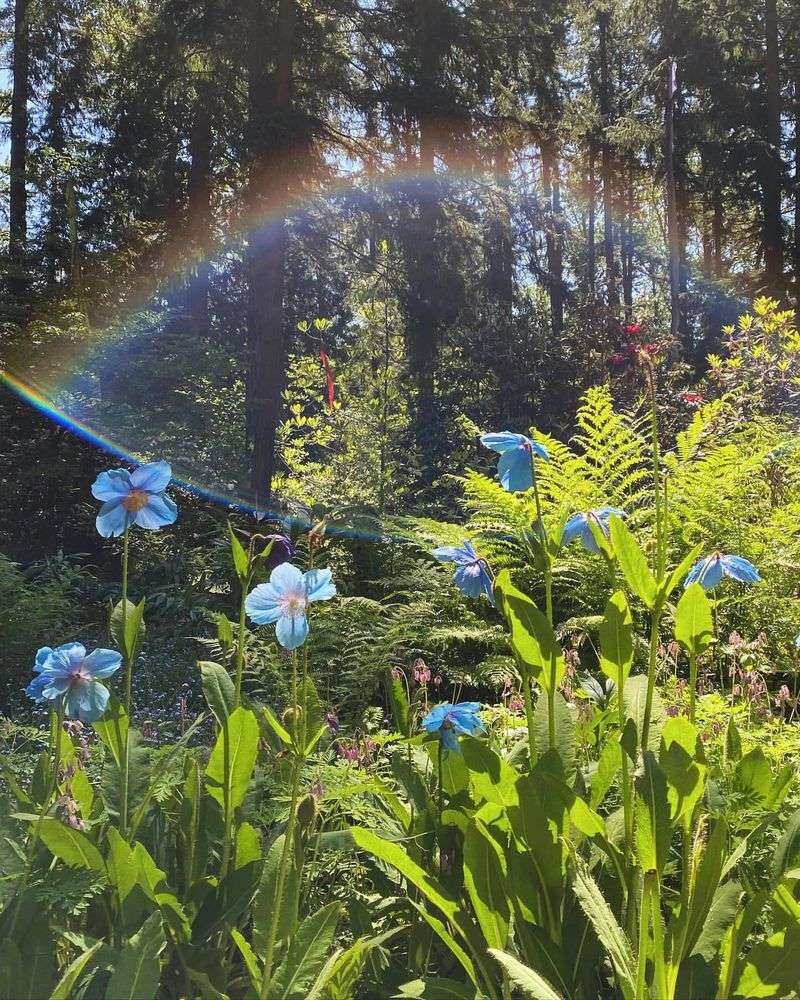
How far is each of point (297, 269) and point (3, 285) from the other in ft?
11.9

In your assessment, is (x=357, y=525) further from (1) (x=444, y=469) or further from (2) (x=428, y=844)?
(2) (x=428, y=844)

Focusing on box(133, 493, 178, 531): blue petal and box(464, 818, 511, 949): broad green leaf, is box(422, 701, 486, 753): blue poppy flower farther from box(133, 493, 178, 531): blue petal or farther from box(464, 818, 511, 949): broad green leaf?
box(133, 493, 178, 531): blue petal

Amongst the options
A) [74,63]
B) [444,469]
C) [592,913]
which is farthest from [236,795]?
[74,63]

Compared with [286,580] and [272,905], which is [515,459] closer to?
[286,580]

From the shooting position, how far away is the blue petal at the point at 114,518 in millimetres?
1254

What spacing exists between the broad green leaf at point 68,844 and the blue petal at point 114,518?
1.33 ft

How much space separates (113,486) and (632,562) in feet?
2.45

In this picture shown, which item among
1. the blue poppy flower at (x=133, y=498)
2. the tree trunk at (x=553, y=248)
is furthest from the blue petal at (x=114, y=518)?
the tree trunk at (x=553, y=248)

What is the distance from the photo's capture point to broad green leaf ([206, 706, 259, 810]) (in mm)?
1188

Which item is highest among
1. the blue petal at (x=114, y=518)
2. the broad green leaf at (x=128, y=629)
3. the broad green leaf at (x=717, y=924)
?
the blue petal at (x=114, y=518)

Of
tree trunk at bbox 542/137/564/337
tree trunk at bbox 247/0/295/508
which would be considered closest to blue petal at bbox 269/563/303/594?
tree trunk at bbox 247/0/295/508

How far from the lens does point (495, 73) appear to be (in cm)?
756

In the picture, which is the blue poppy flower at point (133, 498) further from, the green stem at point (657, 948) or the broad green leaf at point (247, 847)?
the green stem at point (657, 948)

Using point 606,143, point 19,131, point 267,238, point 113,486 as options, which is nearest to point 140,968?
point 113,486
